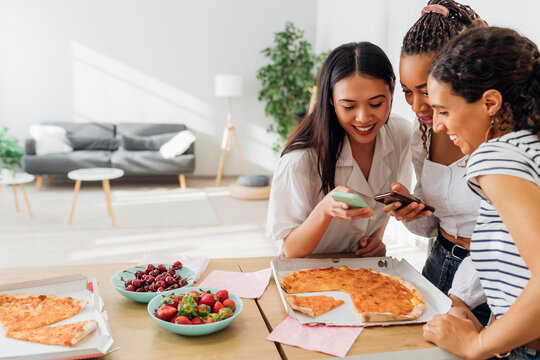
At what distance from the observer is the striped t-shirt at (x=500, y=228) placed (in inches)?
37.7

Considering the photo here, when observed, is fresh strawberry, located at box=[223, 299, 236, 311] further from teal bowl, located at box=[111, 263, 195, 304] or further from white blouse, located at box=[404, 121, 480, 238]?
white blouse, located at box=[404, 121, 480, 238]

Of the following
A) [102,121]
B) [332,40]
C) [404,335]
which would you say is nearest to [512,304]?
[404,335]

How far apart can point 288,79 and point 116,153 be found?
2.48 meters

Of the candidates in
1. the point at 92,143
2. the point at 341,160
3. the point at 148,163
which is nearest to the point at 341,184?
the point at 341,160

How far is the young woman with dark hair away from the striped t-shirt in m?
0.41

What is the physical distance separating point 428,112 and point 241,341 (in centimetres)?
88

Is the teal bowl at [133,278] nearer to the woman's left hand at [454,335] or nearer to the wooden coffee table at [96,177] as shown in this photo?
the woman's left hand at [454,335]

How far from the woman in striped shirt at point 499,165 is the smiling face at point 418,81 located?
1.03ft

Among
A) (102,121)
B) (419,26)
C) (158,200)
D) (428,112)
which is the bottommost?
(158,200)

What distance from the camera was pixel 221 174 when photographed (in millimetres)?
7223

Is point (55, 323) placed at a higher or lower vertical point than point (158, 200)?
higher

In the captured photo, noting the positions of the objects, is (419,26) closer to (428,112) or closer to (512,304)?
(428,112)

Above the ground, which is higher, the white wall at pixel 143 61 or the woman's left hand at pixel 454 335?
the white wall at pixel 143 61

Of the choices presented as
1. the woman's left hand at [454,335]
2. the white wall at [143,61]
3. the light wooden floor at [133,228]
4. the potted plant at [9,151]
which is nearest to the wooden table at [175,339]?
the woman's left hand at [454,335]
